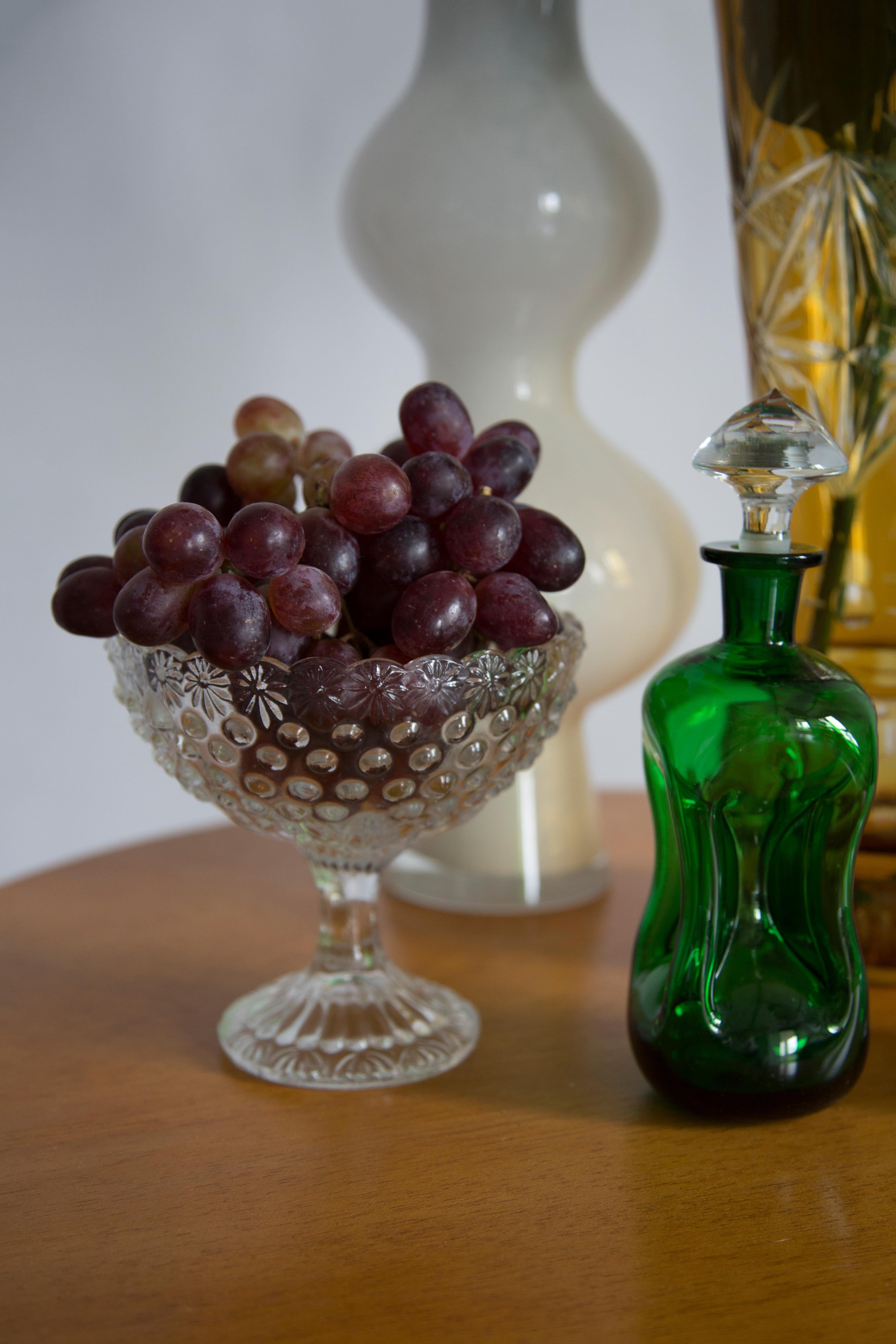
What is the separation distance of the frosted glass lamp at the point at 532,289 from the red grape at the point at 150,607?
0.31 meters

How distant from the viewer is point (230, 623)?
16.7 inches

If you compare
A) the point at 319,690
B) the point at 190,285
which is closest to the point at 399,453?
the point at 319,690

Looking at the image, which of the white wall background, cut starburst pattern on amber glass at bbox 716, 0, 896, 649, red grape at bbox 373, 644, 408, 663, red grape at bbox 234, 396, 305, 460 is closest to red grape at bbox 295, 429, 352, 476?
red grape at bbox 234, 396, 305, 460

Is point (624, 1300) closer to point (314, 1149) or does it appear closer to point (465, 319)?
point (314, 1149)

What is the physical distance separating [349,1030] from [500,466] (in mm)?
251

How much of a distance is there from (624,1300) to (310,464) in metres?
0.34

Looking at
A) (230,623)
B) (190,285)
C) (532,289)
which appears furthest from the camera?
(190,285)

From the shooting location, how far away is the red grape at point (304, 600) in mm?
432

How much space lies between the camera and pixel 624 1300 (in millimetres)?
368

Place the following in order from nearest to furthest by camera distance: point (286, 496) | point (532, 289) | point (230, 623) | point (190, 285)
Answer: point (230, 623), point (286, 496), point (532, 289), point (190, 285)

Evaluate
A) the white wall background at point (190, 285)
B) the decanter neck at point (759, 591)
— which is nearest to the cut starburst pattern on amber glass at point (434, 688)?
the decanter neck at point (759, 591)

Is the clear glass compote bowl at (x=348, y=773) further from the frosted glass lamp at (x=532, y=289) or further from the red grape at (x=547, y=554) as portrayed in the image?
the frosted glass lamp at (x=532, y=289)

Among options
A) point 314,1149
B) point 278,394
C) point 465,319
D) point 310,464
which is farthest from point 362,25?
point 314,1149

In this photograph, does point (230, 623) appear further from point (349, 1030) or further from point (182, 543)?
point (349, 1030)
